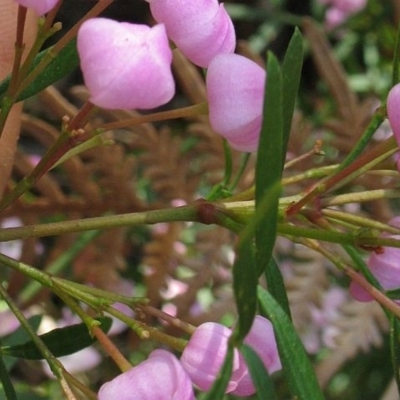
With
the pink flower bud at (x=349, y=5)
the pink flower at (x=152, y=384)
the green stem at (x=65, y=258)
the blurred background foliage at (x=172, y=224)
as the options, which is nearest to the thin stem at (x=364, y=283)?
the pink flower at (x=152, y=384)

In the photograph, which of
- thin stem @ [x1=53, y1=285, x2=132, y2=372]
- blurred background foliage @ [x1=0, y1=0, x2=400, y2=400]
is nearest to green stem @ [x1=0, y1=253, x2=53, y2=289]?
thin stem @ [x1=53, y1=285, x2=132, y2=372]

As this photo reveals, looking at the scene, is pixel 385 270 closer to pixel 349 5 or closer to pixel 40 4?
pixel 40 4

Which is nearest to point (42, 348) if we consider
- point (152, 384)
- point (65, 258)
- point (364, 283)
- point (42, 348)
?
point (42, 348)

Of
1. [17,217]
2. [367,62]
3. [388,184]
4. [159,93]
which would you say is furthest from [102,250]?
[367,62]

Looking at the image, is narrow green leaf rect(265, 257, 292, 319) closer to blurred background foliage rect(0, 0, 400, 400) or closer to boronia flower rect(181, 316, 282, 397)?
boronia flower rect(181, 316, 282, 397)

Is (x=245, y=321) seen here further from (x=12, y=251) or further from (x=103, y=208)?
(x=12, y=251)

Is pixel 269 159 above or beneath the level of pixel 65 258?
above
